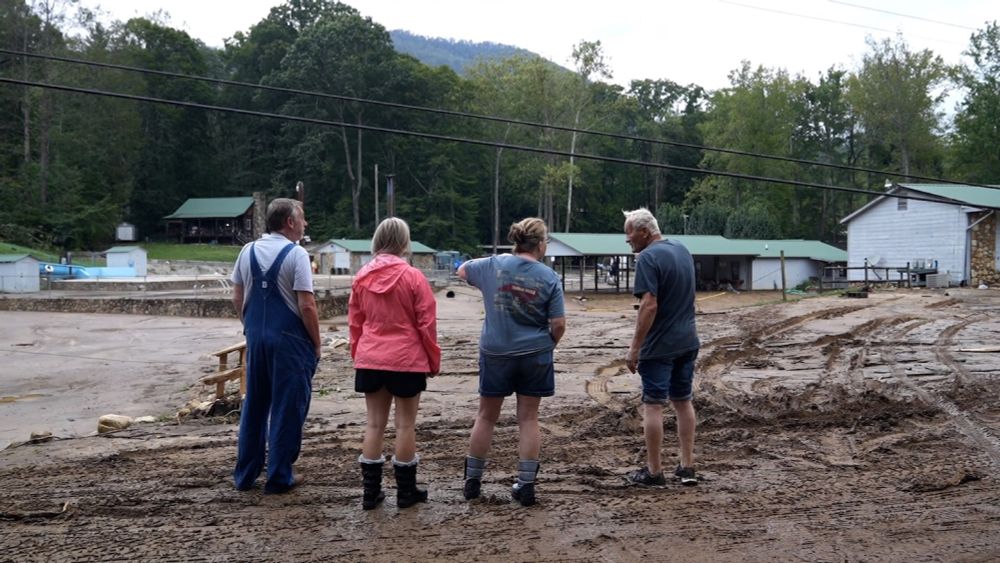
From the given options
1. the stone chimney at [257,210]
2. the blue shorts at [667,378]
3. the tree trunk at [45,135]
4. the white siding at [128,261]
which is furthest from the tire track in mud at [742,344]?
the tree trunk at [45,135]

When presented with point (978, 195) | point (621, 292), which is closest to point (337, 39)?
point (621, 292)

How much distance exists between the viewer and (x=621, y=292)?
41156mm

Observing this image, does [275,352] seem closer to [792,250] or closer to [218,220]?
[792,250]

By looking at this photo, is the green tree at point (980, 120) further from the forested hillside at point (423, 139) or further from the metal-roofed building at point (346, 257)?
the metal-roofed building at point (346, 257)

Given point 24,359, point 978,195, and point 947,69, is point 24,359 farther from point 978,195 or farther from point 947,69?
point 947,69

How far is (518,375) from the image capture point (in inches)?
184

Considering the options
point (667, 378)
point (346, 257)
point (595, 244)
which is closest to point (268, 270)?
point (667, 378)

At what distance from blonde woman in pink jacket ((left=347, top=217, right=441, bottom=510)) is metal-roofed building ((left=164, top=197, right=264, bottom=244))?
6700cm

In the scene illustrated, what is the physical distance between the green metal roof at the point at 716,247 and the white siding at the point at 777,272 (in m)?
0.50

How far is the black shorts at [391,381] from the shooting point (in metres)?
4.62

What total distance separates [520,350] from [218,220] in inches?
2802

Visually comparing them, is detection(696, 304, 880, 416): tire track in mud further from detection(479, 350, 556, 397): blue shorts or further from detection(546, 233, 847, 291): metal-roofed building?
detection(546, 233, 847, 291): metal-roofed building

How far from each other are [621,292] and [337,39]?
43.8 m

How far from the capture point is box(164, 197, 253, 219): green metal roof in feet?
229
